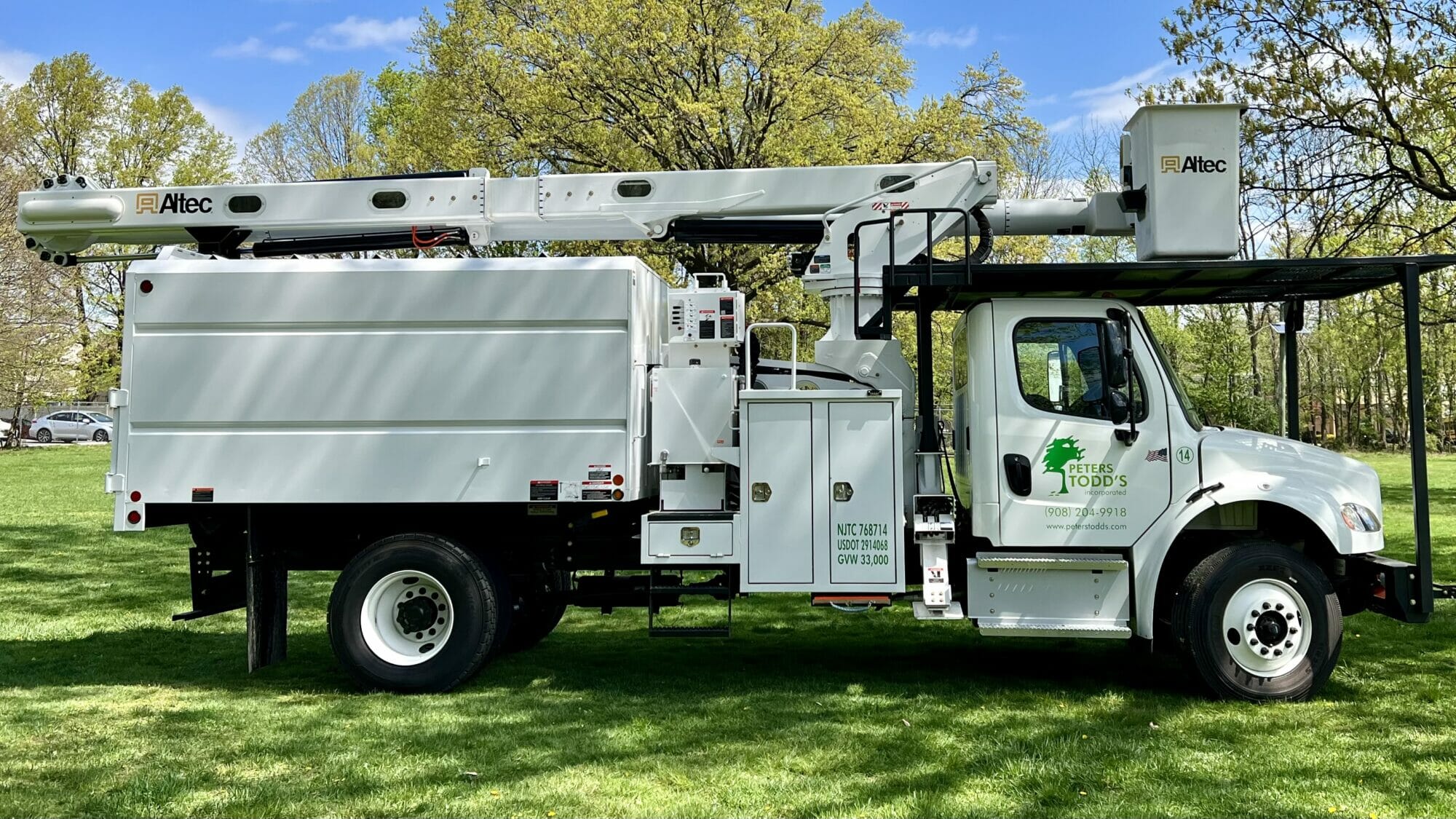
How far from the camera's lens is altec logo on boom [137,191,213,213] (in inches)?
314

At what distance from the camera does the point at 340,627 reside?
7156mm

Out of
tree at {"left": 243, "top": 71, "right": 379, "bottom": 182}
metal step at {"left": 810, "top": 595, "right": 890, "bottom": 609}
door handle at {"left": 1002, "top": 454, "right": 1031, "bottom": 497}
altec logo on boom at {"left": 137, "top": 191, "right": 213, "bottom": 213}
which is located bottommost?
metal step at {"left": 810, "top": 595, "right": 890, "bottom": 609}

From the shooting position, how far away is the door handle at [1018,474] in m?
6.99

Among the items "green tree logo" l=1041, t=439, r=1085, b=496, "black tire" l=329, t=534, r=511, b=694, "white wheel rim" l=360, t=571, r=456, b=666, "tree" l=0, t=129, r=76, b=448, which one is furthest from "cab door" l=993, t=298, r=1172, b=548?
"tree" l=0, t=129, r=76, b=448

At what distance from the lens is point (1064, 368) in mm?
7117

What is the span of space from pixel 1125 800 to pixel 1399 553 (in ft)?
34.3

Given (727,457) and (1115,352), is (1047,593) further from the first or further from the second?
(727,457)

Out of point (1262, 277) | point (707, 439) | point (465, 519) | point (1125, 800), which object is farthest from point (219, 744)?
point (1262, 277)

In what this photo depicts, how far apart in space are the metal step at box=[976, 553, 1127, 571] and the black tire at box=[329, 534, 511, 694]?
3.16 m

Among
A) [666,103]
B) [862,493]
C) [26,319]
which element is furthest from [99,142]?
[862,493]

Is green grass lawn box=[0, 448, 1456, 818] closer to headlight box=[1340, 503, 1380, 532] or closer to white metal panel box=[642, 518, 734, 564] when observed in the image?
white metal panel box=[642, 518, 734, 564]

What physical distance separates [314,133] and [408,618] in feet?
140

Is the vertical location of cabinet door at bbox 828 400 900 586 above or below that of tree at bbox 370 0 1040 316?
below

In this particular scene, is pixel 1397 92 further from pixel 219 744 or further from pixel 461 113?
pixel 461 113
